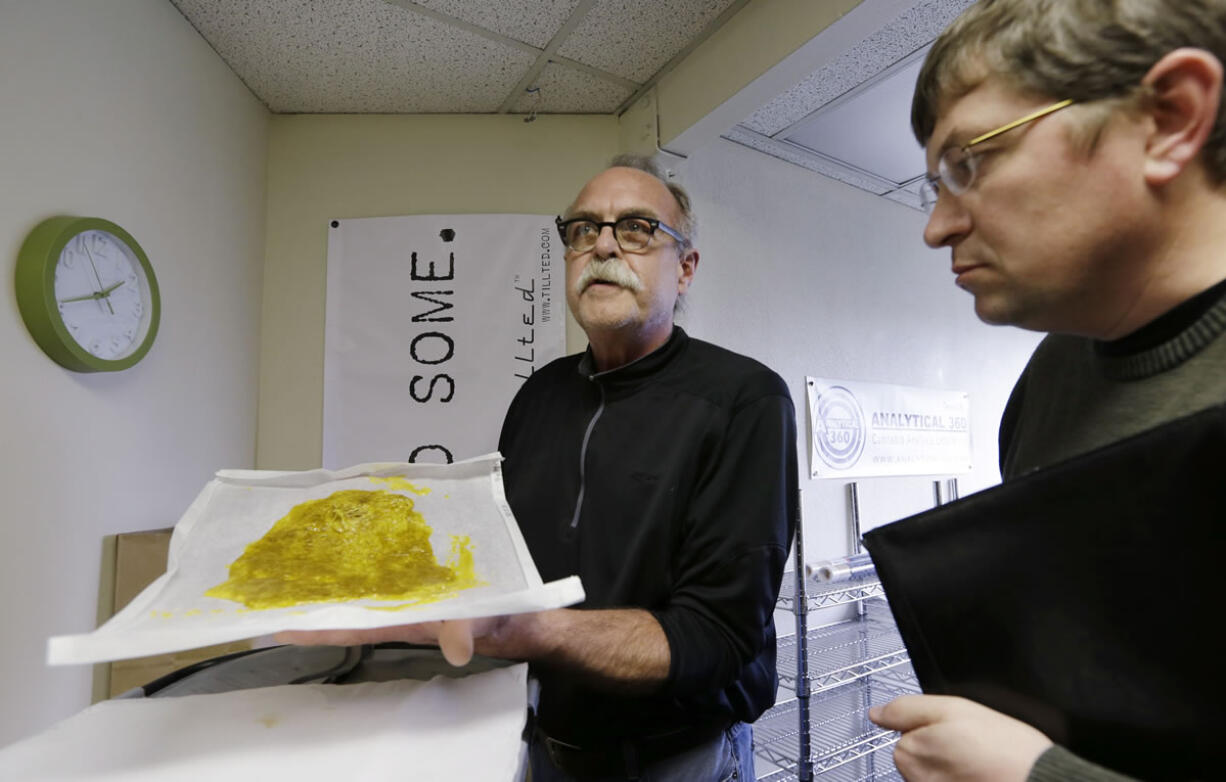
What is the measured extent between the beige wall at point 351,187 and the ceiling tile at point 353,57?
0.08 m

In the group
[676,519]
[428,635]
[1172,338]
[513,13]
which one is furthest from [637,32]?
[428,635]

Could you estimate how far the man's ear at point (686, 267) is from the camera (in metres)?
1.13

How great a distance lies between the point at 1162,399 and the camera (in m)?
0.49

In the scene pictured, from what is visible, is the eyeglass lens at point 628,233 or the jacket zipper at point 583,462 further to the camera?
the eyeglass lens at point 628,233

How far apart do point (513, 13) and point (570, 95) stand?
1.26 feet

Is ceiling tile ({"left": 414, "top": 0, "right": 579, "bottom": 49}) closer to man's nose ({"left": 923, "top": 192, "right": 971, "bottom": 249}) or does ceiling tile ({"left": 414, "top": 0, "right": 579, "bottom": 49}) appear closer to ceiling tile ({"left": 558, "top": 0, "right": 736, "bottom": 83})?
ceiling tile ({"left": 558, "top": 0, "right": 736, "bottom": 83})

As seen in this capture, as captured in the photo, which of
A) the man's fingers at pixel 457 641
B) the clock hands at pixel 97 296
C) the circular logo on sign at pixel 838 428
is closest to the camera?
the man's fingers at pixel 457 641

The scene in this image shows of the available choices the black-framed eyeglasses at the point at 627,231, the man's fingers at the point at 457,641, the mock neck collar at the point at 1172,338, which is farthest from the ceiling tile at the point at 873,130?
the man's fingers at the point at 457,641

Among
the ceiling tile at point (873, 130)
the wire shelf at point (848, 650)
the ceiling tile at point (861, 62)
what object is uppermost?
the ceiling tile at point (873, 130)

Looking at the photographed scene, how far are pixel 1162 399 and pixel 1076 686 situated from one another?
247 millimetres

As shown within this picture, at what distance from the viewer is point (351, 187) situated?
71.5 inches

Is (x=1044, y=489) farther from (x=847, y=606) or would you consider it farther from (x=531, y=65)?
(x=847, y=606)

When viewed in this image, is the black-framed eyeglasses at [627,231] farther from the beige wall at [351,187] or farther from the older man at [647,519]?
the beige wall at [351,187]

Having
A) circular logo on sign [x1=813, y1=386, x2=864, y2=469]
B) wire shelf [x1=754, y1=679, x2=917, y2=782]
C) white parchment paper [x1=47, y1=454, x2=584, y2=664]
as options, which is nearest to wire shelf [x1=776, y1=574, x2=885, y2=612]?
wire shelf [x1=754, y1=679, x2=917, y2=782]
